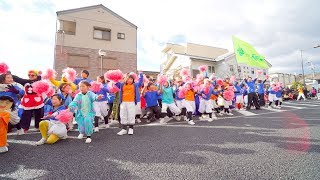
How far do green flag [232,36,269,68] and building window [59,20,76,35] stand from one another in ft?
50.4

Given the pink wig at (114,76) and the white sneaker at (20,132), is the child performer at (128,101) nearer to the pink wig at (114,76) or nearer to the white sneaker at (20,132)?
the pink wig at (114,76)

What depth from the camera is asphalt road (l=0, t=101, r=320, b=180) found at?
2895 mm

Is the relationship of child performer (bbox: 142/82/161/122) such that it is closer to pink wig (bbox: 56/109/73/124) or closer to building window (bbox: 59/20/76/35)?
pink wig (bbox: 56/109/73/124)

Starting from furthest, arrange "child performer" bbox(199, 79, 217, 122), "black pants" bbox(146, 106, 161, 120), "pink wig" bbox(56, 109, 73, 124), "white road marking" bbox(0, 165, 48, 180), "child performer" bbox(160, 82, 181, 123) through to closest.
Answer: "child performer" bbox(199, 79, 217, 122)
"black pants" bbox(146, 106, 161, 120)
"child performer" bbox(160, 82, 181, 123)
"pink wig" bbox(56, 109, 73, 124)
"white road marking" bbox(0, 165, 48, 180)

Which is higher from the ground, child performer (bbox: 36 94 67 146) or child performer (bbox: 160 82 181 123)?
child performer (bbox: 160 82 181 123)

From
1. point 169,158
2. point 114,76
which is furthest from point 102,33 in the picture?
point 169,158

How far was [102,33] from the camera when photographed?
2172 cm

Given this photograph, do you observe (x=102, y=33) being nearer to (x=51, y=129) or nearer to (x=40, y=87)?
(x=40, y=87)

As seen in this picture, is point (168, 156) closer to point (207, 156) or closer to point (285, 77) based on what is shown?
point (207, 156)

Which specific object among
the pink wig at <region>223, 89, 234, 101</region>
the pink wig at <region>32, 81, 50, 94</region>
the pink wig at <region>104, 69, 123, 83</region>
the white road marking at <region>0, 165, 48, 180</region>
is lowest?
the white road marking at <region>0, 165, 48, 180</region>

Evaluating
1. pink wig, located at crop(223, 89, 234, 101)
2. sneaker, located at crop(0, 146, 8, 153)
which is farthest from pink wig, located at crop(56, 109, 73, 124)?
pink wig, located at crop(223, 89, 234, 101)

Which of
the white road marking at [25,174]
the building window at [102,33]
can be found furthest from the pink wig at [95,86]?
the building window at [102,33]

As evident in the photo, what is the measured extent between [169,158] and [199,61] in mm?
27079

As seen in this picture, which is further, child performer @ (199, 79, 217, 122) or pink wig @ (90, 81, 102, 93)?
child performer @ (199, 79, 217, 122)
